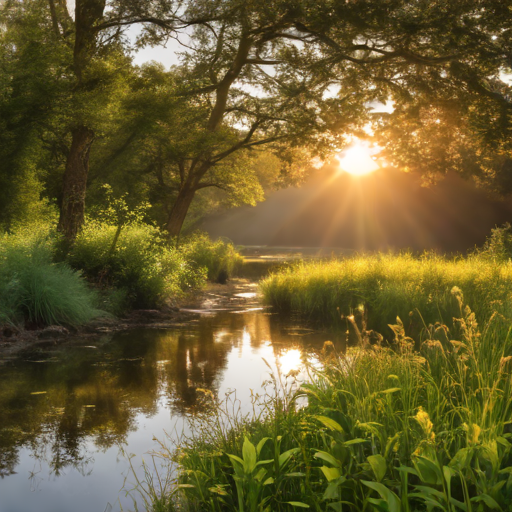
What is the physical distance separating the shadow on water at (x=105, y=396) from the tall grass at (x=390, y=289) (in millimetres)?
1343

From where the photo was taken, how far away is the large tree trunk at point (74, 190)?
1558cm

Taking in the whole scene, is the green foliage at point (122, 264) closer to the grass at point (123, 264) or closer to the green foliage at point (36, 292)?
the grass at point (123, 264)

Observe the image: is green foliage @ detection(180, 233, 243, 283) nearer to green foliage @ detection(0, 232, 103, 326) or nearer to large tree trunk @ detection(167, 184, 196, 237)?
large tree trunk @ detection(167, 184, 196, 237)

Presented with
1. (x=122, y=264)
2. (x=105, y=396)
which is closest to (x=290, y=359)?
(x=105, y=396)

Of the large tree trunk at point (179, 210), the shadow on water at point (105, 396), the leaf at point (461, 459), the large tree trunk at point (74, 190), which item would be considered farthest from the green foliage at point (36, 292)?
the large tree trunk at point (179, 210)

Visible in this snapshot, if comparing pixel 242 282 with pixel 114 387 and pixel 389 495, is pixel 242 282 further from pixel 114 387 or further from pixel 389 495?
pixel 389 495

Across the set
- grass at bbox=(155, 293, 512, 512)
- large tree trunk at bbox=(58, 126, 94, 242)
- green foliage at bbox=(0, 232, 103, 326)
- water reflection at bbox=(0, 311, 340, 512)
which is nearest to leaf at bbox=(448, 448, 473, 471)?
grass at bbox=(155, 293, 512, 512)

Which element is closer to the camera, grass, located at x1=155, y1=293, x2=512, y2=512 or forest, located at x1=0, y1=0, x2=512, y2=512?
grass, located at x1=155, y1=293, x2=512, y2=512

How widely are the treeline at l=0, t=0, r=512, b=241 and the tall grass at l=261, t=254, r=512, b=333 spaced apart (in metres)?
3.90

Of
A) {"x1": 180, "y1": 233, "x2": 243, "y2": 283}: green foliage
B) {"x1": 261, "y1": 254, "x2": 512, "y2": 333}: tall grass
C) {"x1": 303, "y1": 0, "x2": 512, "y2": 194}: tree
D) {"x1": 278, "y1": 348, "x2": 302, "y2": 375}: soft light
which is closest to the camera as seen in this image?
{"x1": 278, "y1": 348, "x2": 302, "y2": 375}: soft light

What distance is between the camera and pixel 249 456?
2666 mm

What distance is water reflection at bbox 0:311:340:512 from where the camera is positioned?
526 centimetres

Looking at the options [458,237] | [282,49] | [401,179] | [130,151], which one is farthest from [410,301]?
[401,179]

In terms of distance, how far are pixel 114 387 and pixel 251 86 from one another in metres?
16.1
